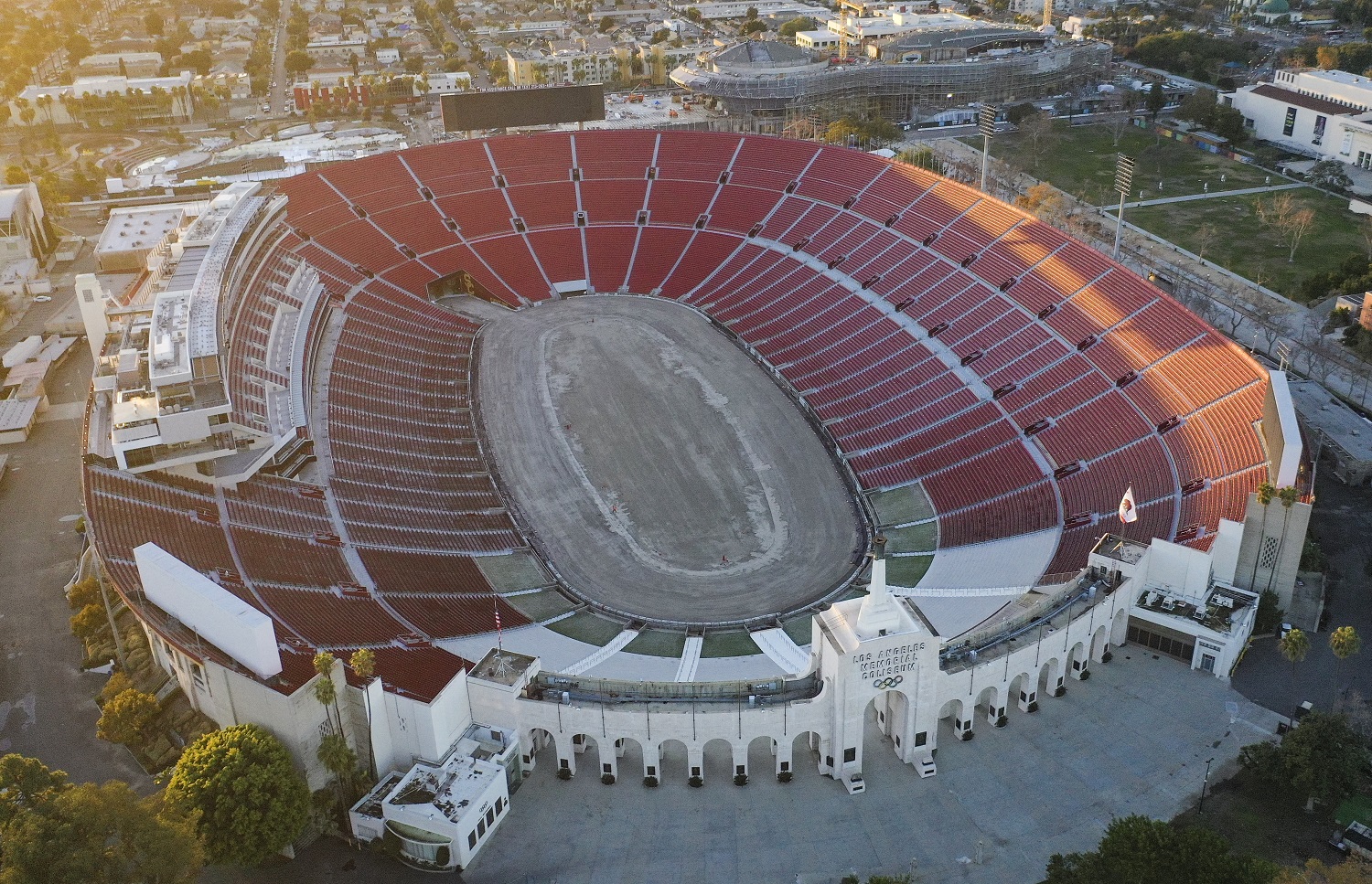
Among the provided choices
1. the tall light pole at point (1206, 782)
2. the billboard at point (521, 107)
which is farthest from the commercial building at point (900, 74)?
the tall light pole at point (1206, 782)

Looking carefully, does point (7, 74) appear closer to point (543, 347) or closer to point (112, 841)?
point (543, 347)

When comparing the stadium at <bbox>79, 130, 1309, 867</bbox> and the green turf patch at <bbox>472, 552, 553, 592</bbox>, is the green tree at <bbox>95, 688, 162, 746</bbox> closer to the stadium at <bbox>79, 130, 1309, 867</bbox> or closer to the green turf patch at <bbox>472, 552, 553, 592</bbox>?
the stadium at <bbox>79, 130, 1309, 867</bbox>

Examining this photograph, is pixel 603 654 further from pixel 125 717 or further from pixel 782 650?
pixel 125 717

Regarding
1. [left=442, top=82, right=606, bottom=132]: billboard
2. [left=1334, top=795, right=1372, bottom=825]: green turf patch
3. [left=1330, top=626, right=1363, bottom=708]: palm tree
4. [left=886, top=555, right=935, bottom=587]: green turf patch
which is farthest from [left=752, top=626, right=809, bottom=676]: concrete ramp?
[left=442, top=82, right=606, bottom=132]: billboard

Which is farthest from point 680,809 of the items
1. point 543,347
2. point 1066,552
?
point 543,347

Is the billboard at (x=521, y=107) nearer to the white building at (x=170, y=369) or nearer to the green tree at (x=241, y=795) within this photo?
the white building at (x=170, y=369)

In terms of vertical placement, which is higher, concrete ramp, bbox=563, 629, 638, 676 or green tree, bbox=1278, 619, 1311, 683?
green tree, bbox=1278, 619, 1311, 683

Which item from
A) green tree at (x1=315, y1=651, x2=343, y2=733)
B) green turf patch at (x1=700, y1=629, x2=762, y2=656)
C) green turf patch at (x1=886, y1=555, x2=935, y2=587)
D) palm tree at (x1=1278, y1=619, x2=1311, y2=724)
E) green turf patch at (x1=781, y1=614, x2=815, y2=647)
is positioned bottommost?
green turf patch at (x1=781, y1=614, x2=815, y2=647)
